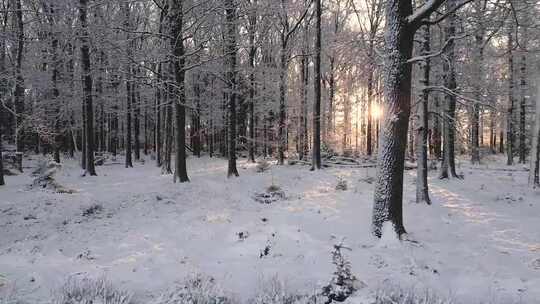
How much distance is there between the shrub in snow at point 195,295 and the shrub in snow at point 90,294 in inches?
17.9

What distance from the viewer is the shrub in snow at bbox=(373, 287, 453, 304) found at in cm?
374

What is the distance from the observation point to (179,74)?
12492 mm

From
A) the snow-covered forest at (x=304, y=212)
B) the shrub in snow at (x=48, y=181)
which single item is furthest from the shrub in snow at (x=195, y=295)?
the shrub in snow at (x=48, y=181)

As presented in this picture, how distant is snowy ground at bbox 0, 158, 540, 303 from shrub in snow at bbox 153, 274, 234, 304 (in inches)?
13.1

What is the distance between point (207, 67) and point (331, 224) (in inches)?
359

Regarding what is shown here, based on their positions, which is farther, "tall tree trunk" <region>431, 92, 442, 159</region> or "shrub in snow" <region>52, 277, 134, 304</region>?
"tall tree trunk" <region>431, 92, 442, 159</region>

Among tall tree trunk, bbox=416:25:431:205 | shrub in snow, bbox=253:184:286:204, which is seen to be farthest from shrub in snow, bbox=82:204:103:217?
tall tree trunk, bbox=416:25:431:205

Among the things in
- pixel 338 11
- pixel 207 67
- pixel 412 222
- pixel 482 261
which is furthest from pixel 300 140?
pixel 482 261

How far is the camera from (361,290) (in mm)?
4102

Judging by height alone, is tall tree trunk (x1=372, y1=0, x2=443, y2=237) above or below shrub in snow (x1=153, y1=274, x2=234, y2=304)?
above

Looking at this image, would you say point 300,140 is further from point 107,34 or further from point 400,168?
point 400,168

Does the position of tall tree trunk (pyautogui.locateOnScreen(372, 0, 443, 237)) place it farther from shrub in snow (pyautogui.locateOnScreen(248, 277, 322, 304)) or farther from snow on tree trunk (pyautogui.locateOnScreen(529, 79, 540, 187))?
snow on tree trunk (pyautogui.locateOnScreen(529, 79, 540, 187))

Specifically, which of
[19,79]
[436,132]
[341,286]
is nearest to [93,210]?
[341,286]

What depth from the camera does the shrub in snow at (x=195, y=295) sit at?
3.64 m
